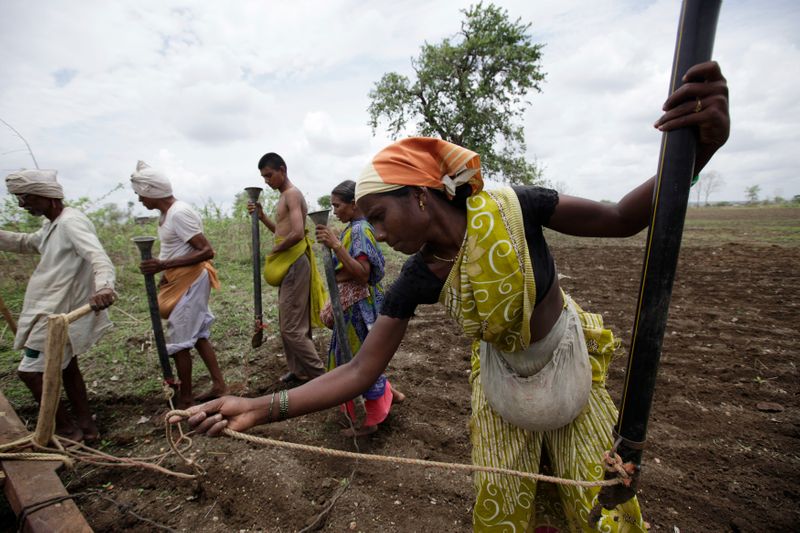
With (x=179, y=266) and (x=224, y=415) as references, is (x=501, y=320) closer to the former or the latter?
(x=224, y=415)

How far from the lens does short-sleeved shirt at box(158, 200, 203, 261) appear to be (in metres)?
3.49

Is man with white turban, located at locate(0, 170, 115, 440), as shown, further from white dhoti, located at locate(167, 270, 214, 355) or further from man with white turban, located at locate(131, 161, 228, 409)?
white dhoti, located at locate(167, 270, 214, 355)

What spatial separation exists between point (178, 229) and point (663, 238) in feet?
12.0

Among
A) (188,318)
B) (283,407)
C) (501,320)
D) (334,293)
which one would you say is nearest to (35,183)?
(188,318)

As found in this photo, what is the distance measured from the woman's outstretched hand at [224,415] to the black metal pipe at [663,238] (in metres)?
1.28

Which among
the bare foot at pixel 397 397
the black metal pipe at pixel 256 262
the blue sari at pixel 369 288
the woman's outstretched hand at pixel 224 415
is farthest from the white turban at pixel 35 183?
the bare foot at pixel 397 397

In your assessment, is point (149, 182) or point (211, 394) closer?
point (149, 182)

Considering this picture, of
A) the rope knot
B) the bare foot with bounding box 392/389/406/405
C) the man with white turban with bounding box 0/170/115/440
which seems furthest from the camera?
the bare foot with bounding box 392/389/406/405

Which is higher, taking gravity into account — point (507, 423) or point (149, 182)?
point (149, 182)

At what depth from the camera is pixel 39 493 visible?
1609 millimetres

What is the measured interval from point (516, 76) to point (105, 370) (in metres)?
19.4

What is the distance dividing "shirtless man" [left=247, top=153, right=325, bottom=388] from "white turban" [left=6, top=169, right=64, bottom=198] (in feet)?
5.35

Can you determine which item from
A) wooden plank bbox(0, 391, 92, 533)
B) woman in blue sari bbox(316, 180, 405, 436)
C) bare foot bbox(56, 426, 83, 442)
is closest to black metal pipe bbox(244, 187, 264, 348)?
woman in blue sari bbox(316, 180, 405, 436)

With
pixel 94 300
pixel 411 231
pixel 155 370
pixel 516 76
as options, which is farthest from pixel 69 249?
pixel 516 76
